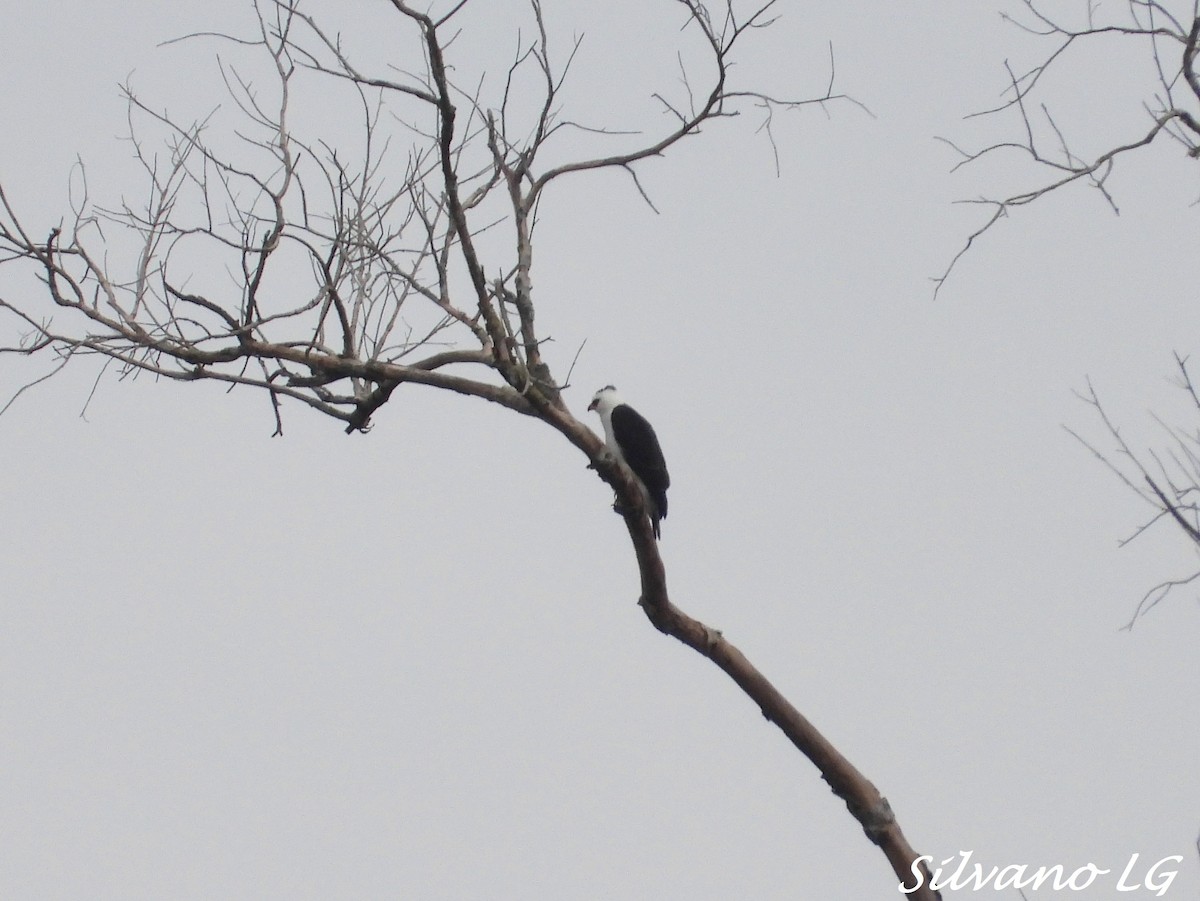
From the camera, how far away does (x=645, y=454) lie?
591 centimetres

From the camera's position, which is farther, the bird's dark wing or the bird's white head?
the bird's white head

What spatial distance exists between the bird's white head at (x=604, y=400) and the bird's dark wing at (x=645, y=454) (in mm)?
502

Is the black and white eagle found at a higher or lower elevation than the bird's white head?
lower

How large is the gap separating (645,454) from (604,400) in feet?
3.52

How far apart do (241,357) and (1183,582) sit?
A: 275 centimetres

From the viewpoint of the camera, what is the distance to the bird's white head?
22.2ft

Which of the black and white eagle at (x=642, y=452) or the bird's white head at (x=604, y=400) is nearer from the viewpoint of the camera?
the black and white eagle at (x=642, y=452)

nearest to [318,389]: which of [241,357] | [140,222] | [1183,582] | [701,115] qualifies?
[241,357]

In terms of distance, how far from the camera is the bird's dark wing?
5.90 m

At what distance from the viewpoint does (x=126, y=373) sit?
4207mm

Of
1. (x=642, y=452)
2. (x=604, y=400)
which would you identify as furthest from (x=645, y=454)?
(x=604, y=400)

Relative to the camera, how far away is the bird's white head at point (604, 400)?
676 cm

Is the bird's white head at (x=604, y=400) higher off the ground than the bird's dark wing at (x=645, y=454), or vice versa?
the bird's white head at (x=604, y=400)

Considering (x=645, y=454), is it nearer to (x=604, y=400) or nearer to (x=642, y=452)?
(x=642, y=452)
